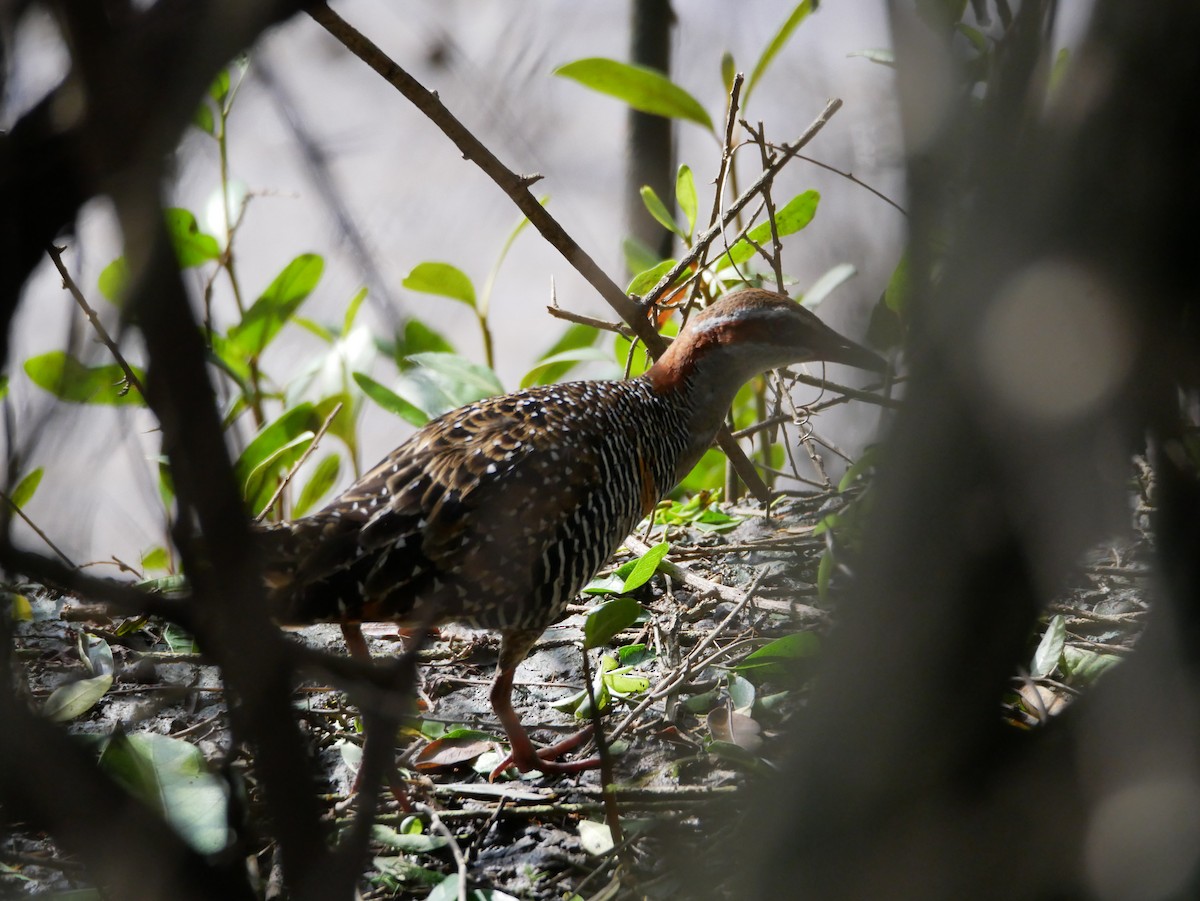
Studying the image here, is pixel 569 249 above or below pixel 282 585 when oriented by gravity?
above

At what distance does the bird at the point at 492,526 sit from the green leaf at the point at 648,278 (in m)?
0.43

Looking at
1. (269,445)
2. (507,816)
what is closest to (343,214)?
(507,816)

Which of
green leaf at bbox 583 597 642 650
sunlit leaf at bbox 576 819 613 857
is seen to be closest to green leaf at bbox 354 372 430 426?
green leaf at bbox 583 597 642 650

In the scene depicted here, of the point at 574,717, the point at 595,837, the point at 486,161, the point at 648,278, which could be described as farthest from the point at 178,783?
the point at 648,278

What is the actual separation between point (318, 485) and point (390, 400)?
0.71 meters

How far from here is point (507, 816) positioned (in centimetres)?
270

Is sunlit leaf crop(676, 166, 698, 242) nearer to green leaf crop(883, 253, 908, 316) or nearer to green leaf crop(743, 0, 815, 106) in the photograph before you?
green leaf crop(743, 0, 815, 106)

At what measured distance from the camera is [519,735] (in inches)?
118

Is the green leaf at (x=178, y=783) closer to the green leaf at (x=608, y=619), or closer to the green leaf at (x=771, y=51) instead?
the green leaf at (x=608, y=619)

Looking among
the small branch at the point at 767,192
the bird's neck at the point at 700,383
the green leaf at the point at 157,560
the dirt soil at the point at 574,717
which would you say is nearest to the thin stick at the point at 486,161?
the bird's neck at the point at 700,383

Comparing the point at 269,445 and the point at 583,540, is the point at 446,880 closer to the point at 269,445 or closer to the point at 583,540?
the point at 583,540

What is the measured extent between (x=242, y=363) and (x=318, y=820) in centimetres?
351

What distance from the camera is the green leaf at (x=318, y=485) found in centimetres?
457

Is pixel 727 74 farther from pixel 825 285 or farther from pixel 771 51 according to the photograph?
pixel 825 285
